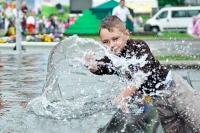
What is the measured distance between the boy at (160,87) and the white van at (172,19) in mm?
33483

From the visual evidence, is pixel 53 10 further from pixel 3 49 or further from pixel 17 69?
pixel 17 69

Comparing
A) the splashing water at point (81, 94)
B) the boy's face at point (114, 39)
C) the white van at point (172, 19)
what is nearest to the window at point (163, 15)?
the white van at point (172, 19)

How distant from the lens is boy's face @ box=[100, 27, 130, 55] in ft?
13.8

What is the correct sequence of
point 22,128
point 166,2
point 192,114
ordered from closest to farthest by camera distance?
point 192,114 < point 22,128 < point 166,2

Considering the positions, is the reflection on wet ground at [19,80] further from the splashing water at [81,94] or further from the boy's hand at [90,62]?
the boy's hand at [90,62]

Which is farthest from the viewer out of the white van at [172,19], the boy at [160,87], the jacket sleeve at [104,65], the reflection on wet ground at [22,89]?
the white van at [172,19]

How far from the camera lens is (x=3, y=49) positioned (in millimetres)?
17578

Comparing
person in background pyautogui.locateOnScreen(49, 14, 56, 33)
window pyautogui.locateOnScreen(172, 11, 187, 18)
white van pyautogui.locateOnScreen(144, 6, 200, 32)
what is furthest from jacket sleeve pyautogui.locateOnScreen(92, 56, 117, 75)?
person in background pyautogui.locateOnScreen(49, 14, 56, 33)

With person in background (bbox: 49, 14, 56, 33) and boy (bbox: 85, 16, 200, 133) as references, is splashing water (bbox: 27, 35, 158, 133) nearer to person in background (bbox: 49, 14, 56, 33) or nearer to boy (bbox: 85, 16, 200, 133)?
boy (bbox: 85, 16, 200, 133)

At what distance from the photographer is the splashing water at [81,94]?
14.5ft

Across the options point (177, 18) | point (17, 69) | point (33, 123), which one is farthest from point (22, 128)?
point (177, 18)

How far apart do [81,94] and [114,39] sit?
3128 millimetres

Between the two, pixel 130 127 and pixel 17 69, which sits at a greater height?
pixel 130 127

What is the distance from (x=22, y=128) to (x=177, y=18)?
33.6 meters
